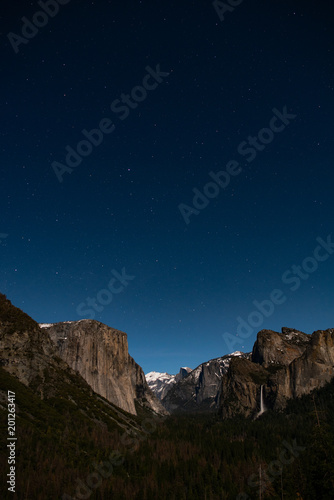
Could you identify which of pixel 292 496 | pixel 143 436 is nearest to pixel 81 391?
pixel 143 436

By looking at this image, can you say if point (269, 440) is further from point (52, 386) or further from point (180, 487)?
point (52, 386)

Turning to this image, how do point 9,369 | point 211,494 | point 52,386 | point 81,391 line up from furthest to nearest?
point 81,391 < point 52,386 < point 9,369 < point 211,494

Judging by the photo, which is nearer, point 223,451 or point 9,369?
point 9,369

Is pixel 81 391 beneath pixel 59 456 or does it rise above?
above

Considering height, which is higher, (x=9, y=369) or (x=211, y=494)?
(x=9, y=369)

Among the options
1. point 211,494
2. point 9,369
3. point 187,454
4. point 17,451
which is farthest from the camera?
point 187,454

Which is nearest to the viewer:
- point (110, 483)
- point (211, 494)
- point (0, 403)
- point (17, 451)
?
point (17, 451)

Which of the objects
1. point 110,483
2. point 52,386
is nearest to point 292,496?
point 110,483

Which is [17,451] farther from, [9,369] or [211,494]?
[211,494]

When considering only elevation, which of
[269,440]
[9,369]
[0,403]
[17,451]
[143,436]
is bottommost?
[269,440]
